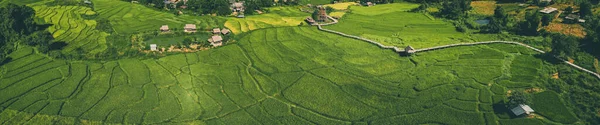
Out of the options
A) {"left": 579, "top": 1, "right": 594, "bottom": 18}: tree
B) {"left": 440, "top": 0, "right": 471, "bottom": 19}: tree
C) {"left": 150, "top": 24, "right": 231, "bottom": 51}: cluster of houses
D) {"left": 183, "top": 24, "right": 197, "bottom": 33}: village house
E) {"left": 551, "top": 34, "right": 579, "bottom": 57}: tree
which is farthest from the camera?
{"left": 440, "top": 0, "right": 471, "bottom": 19}: tree

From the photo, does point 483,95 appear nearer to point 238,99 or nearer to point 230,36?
point 238,99

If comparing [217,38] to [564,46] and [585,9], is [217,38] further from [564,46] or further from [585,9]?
[585,9]

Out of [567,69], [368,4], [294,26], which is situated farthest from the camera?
[368,4]

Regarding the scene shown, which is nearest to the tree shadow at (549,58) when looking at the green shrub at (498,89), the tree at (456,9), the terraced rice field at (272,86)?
the terraced rice field at (272,86)

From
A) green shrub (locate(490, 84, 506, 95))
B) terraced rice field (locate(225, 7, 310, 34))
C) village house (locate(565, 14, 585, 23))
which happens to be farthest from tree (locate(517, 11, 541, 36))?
terraced rice field (locate(225, 7, 310, 34))

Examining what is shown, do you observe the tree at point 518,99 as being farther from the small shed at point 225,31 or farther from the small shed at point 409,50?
the small shed at point 225,31

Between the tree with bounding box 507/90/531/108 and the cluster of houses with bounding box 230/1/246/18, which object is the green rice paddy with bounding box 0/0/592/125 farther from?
the cluster of houses with bounding box 230/1/246/18

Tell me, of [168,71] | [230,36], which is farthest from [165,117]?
[230,36]
